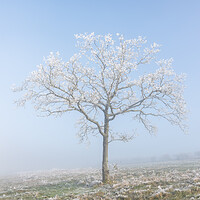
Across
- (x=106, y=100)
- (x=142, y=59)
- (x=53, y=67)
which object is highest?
(x=142, y=59)

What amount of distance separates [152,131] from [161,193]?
47.8 feet

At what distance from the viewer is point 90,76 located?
24766mm

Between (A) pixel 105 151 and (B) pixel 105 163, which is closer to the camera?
(B) pixel 105 163

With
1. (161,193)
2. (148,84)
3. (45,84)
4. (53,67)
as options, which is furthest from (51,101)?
(161,193)

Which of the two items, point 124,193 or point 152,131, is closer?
point 124,193

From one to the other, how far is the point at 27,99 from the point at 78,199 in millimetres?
13959

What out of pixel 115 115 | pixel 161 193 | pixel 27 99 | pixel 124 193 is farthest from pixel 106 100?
pixel 161 193

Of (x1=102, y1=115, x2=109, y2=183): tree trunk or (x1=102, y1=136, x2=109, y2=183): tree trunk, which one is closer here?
(x1=102, y1=136, x2=109, y2=183): tree trunk

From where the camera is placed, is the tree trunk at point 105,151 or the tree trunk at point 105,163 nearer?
the tree trunk at point 105,163

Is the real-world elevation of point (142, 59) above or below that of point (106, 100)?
above

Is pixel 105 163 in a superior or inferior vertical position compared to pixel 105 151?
inferior

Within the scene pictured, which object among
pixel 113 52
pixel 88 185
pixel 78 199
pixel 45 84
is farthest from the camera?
pixel 113 52

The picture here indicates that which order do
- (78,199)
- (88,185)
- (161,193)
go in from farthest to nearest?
(88,185) → (78,199) → (161,193)

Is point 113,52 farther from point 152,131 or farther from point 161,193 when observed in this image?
point 161,193
